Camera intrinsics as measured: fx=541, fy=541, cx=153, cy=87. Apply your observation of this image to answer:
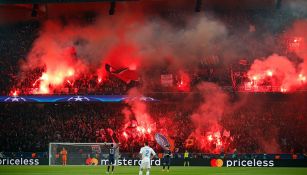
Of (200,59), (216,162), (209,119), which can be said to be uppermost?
(200,59)

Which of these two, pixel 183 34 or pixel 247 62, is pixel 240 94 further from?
pixel 183 34

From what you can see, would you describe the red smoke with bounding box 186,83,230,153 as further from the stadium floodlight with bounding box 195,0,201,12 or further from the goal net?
the goal net

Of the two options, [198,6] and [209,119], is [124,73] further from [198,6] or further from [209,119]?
[198,6]

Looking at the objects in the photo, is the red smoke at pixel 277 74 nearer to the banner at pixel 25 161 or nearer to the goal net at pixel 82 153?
the goal net at pixel 82 153

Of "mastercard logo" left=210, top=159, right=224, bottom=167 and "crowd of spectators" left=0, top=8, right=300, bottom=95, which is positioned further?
"crowd of spectators" left=0, top=8, right=300, bottom=95

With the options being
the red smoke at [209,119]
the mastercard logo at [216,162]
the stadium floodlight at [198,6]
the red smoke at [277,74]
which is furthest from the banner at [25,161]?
the red smoke at [277,74]

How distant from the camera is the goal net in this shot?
128 ft

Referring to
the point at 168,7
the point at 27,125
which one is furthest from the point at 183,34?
the point at 27,125

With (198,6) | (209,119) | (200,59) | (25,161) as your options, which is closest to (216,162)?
(209,119)

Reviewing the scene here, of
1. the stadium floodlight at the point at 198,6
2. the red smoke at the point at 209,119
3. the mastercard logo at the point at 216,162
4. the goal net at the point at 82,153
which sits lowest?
the mastercard logo at the point at 216,162

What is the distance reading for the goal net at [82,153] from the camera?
128ft

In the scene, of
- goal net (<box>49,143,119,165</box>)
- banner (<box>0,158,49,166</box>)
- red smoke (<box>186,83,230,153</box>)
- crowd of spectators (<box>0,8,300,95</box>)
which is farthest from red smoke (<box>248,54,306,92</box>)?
banner (<box>0,158,49,166</box>)

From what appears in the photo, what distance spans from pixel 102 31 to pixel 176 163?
1667 cm

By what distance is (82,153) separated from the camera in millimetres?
39000
